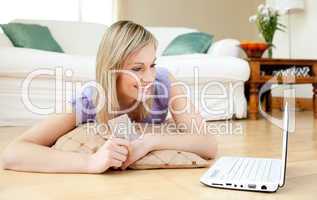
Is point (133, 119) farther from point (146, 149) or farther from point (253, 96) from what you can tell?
point (253, 96)

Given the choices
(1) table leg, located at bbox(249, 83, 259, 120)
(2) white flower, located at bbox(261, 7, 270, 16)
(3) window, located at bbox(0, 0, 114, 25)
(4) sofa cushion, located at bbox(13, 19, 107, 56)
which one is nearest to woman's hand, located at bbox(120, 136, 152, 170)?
(1) table leg, located at bbox(249, 83, 259, 120)

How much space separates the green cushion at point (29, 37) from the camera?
270cm

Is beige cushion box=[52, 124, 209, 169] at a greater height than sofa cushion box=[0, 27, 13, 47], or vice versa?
sofa cushion box=[0, 27, 13, 47]

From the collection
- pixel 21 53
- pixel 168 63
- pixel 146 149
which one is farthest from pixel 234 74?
pixel 146 149

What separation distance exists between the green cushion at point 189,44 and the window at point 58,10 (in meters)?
1.19

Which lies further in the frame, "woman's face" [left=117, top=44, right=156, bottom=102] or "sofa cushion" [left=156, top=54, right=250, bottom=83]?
"sofa cushion" [left=156, top=54, right=250, bottom=83]

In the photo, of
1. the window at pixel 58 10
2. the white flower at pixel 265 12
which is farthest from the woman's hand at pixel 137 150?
the window at pixel 58 10

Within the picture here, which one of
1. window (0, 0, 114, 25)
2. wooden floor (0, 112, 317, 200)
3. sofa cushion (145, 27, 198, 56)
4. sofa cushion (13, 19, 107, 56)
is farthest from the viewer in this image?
window (0, 0, 114, 25)

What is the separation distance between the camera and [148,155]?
117cm

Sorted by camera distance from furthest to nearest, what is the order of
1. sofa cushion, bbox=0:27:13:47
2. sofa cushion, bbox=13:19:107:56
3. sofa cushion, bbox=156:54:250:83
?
sofa cushion, bbox=13:19:107:56 < sofa cushion, bbox=0:27:13:47 < sofa cushion, bbox=156:54:250:83

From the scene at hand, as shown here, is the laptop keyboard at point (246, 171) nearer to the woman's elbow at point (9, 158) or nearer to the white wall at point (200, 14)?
the woman's elbow at point (9, 158)

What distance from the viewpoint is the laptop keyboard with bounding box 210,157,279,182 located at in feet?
3.16

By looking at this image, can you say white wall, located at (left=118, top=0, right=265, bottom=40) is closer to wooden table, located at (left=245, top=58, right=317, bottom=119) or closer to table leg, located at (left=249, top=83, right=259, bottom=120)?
wooden table, located at (left=245, top=58, right=317, bottom=119)

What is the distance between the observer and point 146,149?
1.14 m
